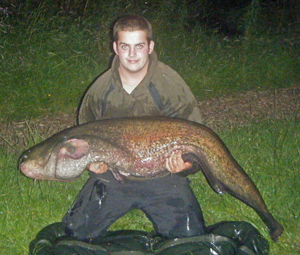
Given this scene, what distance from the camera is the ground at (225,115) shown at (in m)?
4.79

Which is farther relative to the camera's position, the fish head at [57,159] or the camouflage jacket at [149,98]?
the camouflage jacket at [149,98]

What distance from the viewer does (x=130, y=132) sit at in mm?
2846

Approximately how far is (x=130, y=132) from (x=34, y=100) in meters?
3.32

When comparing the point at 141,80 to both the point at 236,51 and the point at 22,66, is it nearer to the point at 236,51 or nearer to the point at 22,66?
the point at 22,66

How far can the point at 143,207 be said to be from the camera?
3.16 m

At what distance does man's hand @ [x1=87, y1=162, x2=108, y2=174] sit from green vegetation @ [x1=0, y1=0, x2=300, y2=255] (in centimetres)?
67

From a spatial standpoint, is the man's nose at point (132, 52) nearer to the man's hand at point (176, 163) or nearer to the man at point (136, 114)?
the man at point (136, 114)

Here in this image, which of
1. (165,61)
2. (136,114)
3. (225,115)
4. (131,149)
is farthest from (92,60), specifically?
(131,149)

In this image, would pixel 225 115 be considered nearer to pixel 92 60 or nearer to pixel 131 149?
pixel 92 60

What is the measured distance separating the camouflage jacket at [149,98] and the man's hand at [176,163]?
0.48 metres

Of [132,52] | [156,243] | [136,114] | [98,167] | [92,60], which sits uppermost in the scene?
[132,52]

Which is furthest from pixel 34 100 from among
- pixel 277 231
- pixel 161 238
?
pixel 277 231

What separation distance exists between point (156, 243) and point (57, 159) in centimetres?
98

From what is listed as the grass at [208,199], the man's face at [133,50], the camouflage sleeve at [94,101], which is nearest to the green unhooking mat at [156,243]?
the grass at [208,199]
